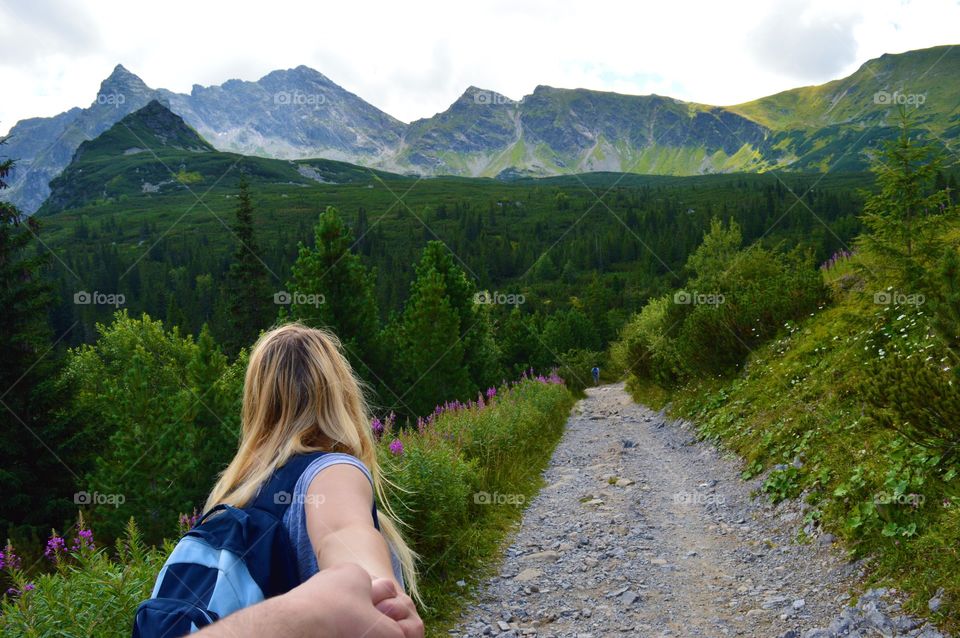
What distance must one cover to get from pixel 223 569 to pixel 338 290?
25.6m

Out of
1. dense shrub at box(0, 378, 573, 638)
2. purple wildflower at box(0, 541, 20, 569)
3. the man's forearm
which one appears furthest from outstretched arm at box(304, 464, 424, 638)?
purple wildflower at box(0, 541, 20, 569)

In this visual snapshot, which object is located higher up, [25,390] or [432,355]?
[25,390]

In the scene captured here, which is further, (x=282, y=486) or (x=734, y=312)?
(x=734, y=312)

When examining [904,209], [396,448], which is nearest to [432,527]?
[396,448]

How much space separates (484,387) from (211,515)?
34.4 m

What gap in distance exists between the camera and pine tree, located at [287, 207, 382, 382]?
25.3 metres

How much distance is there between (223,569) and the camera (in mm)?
1407

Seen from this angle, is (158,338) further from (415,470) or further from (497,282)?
(497,282)

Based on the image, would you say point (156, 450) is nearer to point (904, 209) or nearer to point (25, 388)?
point (25, 388)

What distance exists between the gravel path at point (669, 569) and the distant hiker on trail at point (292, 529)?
4.28m

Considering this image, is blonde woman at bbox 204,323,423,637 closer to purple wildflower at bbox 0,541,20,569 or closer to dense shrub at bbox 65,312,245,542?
purple wildflower at bbox 0,541,20,569

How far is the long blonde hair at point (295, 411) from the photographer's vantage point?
1882mm

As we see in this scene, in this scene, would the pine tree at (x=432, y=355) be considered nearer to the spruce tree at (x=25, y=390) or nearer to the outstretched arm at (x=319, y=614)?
the spruce tree at (x=25, y=390)

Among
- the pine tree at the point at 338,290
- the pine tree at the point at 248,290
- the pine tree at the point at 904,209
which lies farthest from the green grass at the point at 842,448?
the pine tree at the point at 248,290
